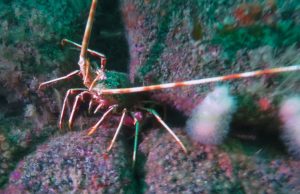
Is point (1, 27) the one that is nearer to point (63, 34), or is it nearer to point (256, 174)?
point (63, 34)

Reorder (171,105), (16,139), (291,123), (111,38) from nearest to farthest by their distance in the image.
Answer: (291,123) → (171,105) → (16,139) → (111,38)

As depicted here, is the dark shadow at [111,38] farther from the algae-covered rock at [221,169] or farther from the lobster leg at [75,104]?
the algae-covered rock at [221,169]

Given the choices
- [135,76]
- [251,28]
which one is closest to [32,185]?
[135,76]

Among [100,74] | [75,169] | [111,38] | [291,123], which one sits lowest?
[75,169]

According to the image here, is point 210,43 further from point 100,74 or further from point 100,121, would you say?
point 100,121

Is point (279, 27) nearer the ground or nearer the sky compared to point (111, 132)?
nearer the sky

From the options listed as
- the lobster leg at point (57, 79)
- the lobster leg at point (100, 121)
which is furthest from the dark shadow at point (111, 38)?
the lobster leg at point (100, 121)

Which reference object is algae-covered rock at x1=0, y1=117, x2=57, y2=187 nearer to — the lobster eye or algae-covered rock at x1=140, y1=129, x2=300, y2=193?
the lobster eye

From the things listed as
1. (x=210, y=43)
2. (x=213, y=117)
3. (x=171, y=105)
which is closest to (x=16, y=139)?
(x=171, y=105)
